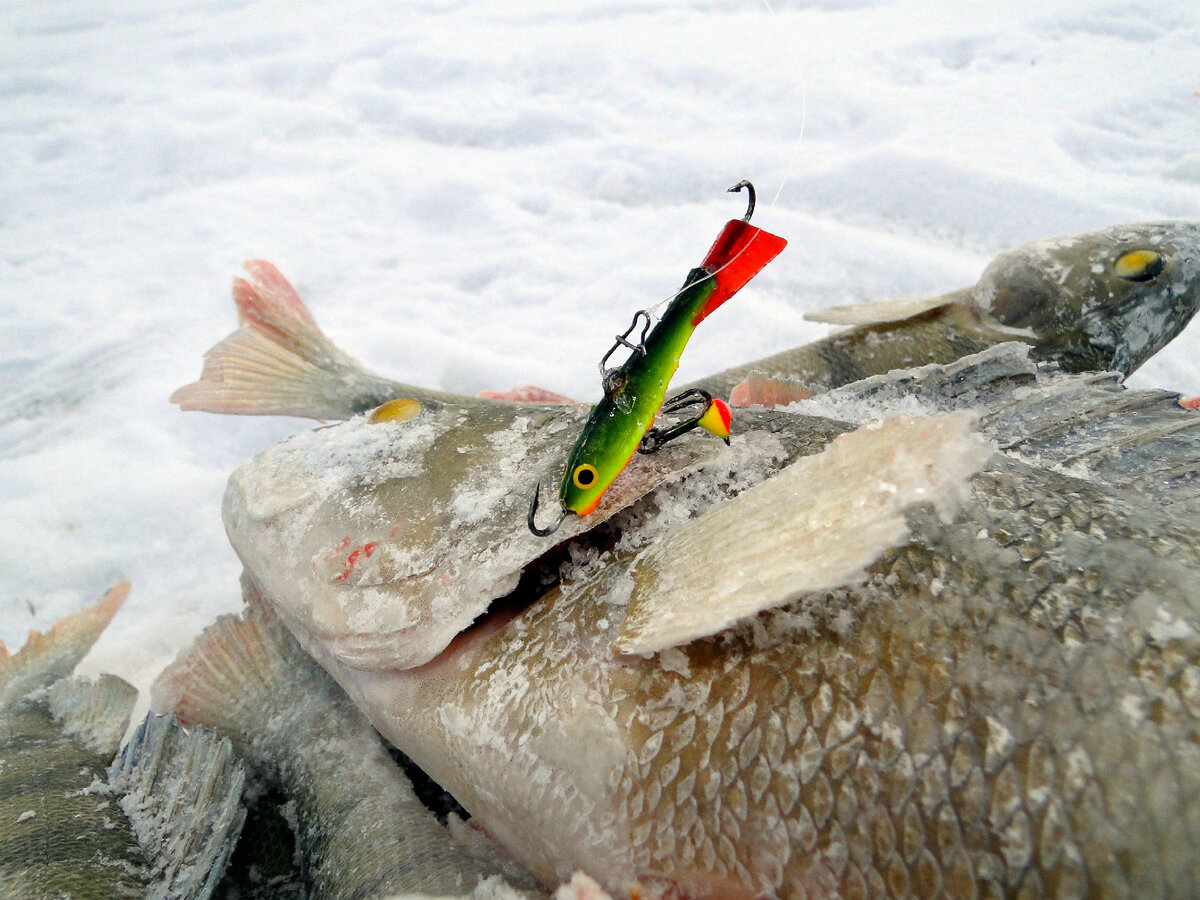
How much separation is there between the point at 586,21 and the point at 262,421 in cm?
395

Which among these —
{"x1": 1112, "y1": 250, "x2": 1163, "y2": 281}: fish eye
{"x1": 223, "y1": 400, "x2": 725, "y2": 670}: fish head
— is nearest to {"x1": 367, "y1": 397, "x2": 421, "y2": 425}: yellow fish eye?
{"x1": 223, "y1": 400, "x2": 725, "y2": 670}: fish head

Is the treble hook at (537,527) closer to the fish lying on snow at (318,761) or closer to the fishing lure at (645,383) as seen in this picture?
the fishing lure at (645,383)

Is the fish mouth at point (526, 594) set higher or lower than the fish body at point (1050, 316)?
higher

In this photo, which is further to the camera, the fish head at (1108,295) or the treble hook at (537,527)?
the fish head at (1108,295)

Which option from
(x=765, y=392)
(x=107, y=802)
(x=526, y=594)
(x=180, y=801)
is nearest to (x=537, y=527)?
(x=526, y=594)

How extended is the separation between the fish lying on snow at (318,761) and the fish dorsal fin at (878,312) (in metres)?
1.52

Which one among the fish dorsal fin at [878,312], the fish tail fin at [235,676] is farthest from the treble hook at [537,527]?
the fish dorsal fin at [878,312]

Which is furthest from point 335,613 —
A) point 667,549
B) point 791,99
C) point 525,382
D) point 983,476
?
point 791,99

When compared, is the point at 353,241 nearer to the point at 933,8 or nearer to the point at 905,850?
the point at 905,850

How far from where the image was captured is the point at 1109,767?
2.12 feet

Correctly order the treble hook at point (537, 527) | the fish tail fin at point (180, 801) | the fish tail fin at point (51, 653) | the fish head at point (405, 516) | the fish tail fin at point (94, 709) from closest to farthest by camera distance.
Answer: the treble hook at point (537, 527)
the fish head at point (405, 516)
the fish tail fin at point (180, 801)
the fish tail fin at point (94, 709)
the fish tail fin at point (51, 653)

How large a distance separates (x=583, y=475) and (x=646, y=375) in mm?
137

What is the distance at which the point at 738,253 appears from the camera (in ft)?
2.38

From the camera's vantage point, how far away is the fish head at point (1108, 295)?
1.93m
